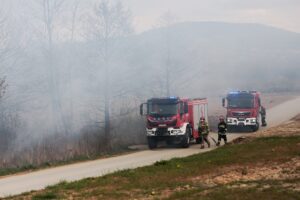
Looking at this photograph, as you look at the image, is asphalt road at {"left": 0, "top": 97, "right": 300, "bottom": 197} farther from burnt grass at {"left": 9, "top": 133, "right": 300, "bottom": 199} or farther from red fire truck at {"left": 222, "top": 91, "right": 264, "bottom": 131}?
red fire truck at {"left": 222, "top": 91, "right": 264, "bottom": 131}

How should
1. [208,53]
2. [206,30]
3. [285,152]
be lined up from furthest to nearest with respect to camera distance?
1. [206,30]
2. [208,53]
3. [285,152]

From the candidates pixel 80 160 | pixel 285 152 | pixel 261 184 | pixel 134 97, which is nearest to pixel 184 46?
pixel 134 97

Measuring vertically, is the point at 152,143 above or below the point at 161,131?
below

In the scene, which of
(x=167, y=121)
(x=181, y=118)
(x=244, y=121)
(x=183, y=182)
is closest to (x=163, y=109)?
(x=167, y=121)

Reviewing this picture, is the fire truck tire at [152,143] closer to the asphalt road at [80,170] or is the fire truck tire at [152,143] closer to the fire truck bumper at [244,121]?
the asphalt road at [80,170]

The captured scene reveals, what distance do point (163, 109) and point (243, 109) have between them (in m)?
9.29

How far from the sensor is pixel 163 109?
27.0 meters

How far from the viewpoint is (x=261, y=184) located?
1316 centimetres

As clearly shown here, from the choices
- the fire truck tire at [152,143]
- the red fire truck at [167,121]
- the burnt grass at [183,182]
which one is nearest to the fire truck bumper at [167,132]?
the red fire truck at [167,121]

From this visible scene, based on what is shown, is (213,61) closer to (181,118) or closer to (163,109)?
(181,118)

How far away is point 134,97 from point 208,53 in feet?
324

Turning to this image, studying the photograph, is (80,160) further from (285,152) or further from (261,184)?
(261,184)

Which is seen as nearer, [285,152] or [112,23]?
[285,152]

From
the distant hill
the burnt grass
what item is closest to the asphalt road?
the burnt grass
